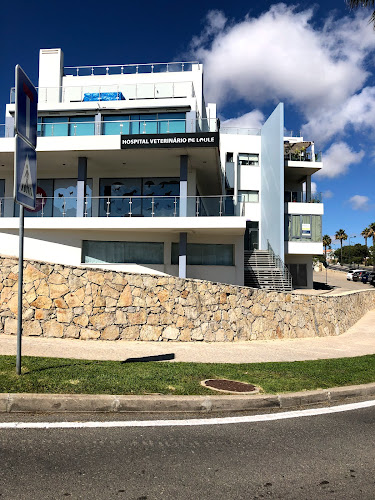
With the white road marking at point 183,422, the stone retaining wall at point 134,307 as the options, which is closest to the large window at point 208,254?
the stone retaining wall at point 134,307

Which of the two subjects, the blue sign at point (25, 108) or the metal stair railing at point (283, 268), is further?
the metal stair railing at point (283, 268)

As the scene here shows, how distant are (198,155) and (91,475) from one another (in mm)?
18749

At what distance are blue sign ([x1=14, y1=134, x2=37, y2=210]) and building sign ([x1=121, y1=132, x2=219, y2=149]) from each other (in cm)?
1373

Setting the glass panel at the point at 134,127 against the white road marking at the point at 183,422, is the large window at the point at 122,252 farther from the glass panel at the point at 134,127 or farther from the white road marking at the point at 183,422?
the white road marking at the point at 183,422

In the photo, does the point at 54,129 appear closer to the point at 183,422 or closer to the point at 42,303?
the point at 42,303

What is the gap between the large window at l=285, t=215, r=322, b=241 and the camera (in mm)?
31922

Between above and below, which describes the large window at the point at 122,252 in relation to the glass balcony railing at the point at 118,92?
below

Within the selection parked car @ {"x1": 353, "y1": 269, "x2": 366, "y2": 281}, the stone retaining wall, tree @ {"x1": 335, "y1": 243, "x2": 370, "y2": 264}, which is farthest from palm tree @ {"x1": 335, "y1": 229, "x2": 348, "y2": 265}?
the stone retaining wall

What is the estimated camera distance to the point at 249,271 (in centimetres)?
2462

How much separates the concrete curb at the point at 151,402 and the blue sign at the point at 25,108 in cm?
383

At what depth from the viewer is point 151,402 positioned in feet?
17.9

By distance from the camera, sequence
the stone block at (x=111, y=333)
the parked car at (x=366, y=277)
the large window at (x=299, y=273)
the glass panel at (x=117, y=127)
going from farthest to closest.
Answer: the parked car at (x=366, y=277) < the large window at (x=299, y=273) < the glass panel at (x=117, y=127) < the stone block at (x=111, y=333)

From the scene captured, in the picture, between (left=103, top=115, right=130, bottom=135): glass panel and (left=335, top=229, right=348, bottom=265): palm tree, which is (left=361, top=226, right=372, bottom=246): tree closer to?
(left=335, top=229, right=348, bottom=265): palm tree

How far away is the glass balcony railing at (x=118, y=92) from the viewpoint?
26.3m
